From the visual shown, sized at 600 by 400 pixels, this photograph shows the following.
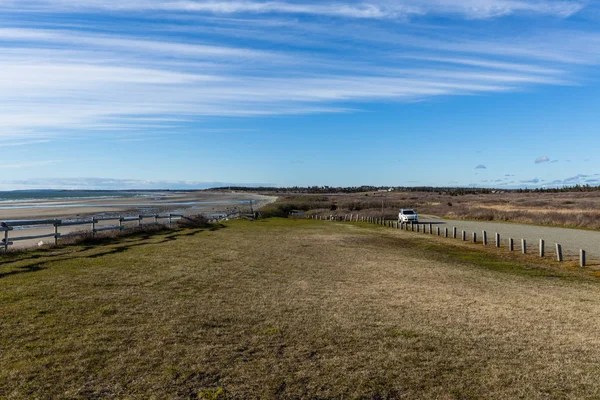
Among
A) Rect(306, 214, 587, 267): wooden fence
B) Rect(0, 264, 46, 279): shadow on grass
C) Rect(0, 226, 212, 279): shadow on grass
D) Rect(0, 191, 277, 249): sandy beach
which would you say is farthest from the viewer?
Rect(0, 191, 277, 249): sandy beach

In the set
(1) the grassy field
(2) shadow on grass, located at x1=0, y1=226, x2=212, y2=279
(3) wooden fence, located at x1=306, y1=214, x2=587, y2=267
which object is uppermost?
(2) shadow on grass, located at x1=0, y1=226, x2=212, y2=279

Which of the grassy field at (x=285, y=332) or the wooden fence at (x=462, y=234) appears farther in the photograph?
the wooden fence at (x=462, y=234)

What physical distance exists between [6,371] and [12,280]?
7069 mm

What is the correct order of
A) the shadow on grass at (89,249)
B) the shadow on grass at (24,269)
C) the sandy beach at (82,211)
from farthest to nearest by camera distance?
1. the sandy beach at (82,211)
2. the shadow on grass at (89,249)
3. the shadow on grass at (24,269)

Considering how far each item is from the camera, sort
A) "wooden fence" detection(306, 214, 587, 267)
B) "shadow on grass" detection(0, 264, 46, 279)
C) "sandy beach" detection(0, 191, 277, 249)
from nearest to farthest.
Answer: "shadow on grass" detection(0, 264, 46, 279) < "wooden fence" detection(306, 214, 587, 267) < "sandy beach" detection(0, 191, 277, 249)

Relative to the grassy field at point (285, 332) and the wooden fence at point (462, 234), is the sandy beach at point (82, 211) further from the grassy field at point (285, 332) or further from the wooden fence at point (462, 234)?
the wooden fence at point (462, 234)

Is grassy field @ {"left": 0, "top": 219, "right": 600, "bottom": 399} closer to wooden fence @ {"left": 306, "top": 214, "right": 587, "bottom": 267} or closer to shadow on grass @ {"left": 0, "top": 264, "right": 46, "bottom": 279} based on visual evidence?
shadow on grass @ {"left": 0, "top": 264, "right": 46, "bottom": 279}

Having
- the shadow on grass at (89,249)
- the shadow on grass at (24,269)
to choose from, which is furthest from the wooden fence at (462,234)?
the shadow on grass at (24,269)

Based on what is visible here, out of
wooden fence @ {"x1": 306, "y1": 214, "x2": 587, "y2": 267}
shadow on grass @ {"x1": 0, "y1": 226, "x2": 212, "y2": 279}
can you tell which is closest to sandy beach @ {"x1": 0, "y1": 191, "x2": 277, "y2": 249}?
shadow on grass @ {"x1": 0, "y1": 226, "x2": 212, "y2": 279}

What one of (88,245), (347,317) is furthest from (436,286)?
(88,245)

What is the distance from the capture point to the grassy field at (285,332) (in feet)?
20.0

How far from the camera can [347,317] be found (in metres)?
9.46

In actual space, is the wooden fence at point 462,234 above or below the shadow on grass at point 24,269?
below

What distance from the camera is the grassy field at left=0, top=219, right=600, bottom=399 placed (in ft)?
20.0
